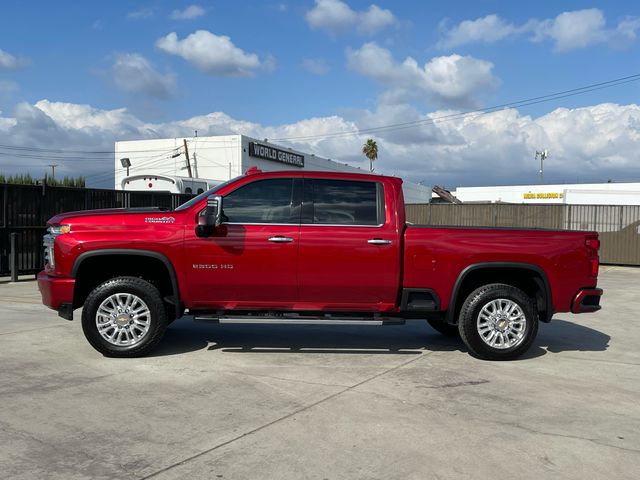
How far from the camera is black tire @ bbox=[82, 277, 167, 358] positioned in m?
6.16

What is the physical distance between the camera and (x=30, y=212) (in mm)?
13297

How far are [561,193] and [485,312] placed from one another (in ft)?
191

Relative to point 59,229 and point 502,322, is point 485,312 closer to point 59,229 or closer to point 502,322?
point 502,322

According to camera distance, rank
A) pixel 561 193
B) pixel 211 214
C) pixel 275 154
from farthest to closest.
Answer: pixel 561 193 < pixel 275 154 < pixel 211 214

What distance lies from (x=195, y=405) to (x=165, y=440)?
2.46 feet

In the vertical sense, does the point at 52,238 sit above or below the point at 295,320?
above

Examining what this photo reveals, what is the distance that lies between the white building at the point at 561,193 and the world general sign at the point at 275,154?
1557 cm

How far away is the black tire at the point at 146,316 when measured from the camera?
6.16 metres

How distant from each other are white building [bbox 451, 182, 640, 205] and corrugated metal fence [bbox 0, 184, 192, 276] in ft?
114

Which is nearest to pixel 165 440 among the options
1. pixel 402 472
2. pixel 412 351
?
pixel 402 472

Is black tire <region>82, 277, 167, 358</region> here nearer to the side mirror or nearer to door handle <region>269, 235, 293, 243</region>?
the side mirror

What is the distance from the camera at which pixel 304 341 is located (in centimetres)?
741

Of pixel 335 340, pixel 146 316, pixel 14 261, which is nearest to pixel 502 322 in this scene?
pixel 335 340

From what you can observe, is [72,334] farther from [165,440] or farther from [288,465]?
[288,465]
